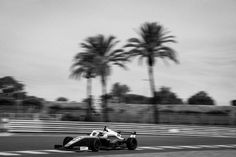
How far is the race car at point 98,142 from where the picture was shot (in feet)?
51.7

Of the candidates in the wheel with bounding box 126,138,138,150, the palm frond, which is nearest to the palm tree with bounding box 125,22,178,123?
the palm frond

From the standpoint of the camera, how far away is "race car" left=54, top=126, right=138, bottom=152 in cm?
1576

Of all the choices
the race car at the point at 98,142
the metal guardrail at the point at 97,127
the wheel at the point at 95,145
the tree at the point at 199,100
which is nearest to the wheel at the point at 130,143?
the race car at the point at 98,142

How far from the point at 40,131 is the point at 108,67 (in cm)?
1609

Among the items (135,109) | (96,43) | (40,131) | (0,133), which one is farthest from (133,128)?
(135,109)

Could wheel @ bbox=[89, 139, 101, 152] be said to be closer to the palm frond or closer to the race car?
the race car

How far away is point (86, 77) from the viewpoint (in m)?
43.9

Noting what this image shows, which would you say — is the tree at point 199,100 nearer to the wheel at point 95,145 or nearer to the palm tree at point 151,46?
the palm tree at point 151,46

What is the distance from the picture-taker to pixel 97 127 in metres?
28.5

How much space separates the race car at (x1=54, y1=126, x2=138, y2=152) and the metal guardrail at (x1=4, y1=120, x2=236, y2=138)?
1051 cm

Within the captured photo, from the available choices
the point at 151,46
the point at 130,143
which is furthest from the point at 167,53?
the point at 130,143

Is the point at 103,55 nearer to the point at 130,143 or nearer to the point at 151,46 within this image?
the point at 151,46

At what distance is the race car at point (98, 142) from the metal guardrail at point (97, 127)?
10511 mm

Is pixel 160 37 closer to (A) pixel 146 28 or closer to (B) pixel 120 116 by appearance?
(A) pixel 146 28
